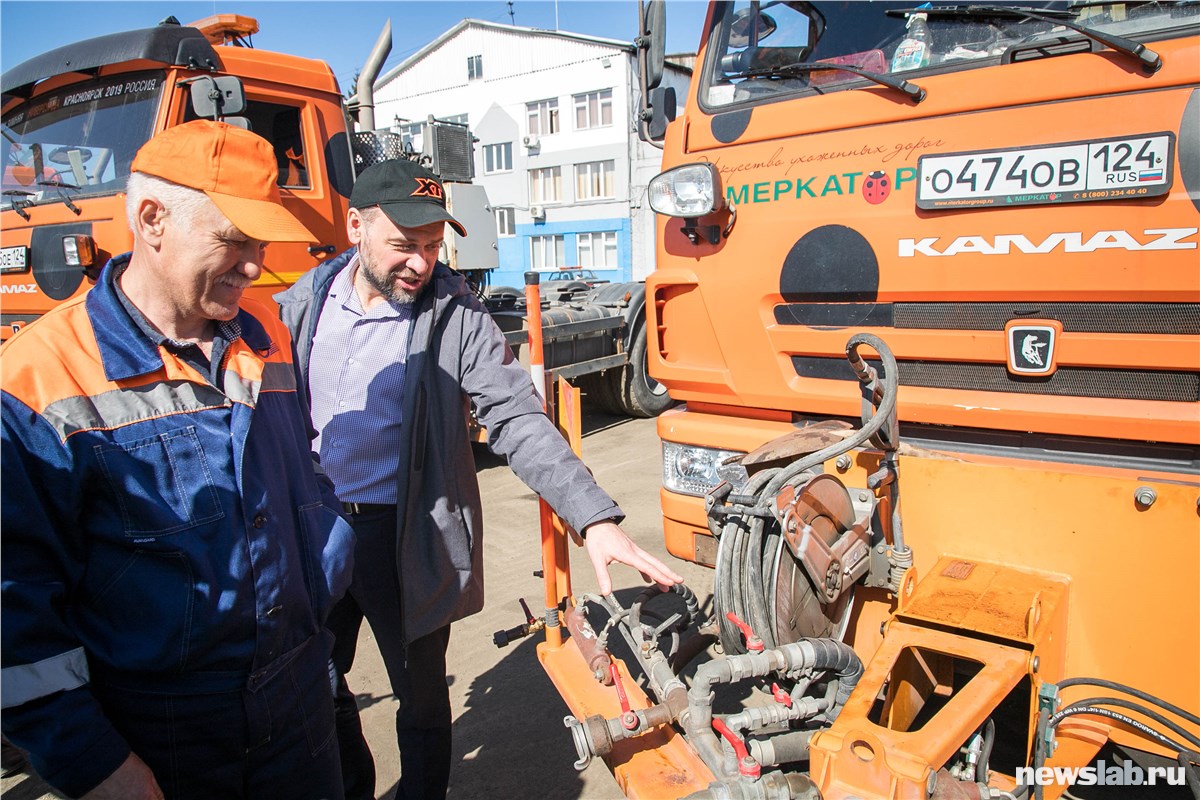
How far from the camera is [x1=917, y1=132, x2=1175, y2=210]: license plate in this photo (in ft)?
6.41

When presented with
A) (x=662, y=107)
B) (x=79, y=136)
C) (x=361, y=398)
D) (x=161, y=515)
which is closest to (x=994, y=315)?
(x=662, y=107)

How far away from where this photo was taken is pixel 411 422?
2.19 meters

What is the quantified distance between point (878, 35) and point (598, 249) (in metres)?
28.0

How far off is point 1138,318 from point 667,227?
60.5 inches

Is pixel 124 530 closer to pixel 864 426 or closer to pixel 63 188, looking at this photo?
pixel 864 426

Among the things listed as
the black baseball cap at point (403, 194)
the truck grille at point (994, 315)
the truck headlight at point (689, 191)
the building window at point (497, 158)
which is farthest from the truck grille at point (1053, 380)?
the building window at point (497, 158)

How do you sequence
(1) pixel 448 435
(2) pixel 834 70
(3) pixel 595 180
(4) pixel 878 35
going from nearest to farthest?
(1) pixel 448 435
(2) pixel 834 70
(4) pixel 878 35
(3) pixel 595 180

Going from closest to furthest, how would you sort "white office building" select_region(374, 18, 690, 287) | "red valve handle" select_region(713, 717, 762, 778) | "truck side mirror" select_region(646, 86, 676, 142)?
"red valve handle" select_region(713, 717, 762, 778)
"truck side mirror" select_region(646, 86, 676, 142)
"white office building" select_region(374, 18, 690, 287)

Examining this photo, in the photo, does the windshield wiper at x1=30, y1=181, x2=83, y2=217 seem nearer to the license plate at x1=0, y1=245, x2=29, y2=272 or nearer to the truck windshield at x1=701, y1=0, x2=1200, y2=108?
the license plate at x1=0, y1=245, x2=29, y2=272

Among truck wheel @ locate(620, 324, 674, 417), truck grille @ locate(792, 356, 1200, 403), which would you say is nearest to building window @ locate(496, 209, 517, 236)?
truck wheel @ locate(620, 324, 674, 417)

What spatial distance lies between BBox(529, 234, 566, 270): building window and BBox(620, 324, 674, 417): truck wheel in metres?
23.3

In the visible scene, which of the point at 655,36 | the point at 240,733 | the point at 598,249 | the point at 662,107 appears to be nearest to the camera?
the point at 240,733

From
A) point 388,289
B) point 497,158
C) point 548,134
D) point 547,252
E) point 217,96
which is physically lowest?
point 388,289

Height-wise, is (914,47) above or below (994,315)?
above
